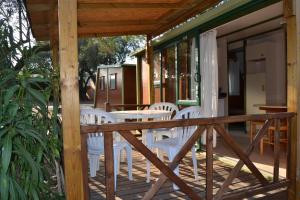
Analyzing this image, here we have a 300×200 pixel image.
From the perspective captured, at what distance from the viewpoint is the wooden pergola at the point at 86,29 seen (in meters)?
2.13

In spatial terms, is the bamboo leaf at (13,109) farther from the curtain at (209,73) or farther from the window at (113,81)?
the window at (113,81)

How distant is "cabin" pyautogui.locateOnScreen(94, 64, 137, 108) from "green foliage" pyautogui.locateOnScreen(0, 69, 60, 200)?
8.58 m

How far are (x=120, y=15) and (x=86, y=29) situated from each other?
44.9 inches

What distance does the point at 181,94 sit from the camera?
255 inches

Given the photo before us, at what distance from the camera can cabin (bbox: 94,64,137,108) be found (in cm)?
1115

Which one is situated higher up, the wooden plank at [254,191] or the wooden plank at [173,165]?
the wooden plank at [173,165]

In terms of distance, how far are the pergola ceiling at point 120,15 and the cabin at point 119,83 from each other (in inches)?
185

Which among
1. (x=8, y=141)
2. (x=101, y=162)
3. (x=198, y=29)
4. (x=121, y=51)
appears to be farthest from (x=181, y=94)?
(x=121, y=51)

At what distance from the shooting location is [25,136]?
7.43ft

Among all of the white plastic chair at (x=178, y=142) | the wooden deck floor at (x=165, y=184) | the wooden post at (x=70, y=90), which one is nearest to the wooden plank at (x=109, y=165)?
the wooden post at (x=70, y=90)

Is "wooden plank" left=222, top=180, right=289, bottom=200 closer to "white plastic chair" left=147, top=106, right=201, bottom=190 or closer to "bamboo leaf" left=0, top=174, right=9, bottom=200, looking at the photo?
"white plastic chair" left=147, top=106, right=201, bottom=190

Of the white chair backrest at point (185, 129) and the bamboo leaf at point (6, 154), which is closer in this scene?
the bamboo leaf at point (6, 154)

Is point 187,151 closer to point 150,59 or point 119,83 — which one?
point 150,59

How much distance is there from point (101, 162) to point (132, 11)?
2528mm
